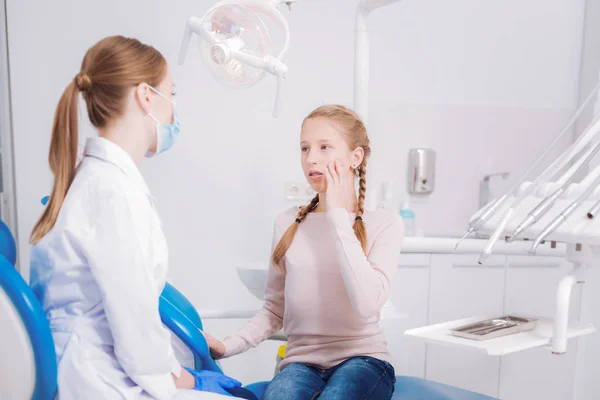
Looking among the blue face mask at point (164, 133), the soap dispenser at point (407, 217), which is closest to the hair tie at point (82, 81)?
the blue face mask at point (164, 133)

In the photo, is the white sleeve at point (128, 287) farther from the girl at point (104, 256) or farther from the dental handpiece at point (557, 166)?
the dental handpiece at point (557, 166)

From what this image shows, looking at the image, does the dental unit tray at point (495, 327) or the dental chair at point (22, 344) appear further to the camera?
the dental unit tray at point (495, 327)

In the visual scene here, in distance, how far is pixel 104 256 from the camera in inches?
30.4

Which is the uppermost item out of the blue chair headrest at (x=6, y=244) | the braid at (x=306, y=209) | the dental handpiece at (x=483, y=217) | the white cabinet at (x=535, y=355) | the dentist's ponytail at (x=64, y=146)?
the dentist's ponytail at (x=64, y=146)

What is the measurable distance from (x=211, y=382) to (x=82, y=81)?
2.06 ft

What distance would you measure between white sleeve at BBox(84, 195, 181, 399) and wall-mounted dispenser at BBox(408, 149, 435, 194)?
5.16ft

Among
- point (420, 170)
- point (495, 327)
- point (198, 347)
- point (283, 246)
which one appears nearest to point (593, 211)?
point (495, 327)

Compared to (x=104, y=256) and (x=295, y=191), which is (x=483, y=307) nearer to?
(x=295, y=191)

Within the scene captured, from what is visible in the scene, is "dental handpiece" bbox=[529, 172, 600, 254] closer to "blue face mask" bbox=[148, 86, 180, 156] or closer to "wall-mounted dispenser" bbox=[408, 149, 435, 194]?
"blue face mask" bbox=[148, 86, 180, 156]

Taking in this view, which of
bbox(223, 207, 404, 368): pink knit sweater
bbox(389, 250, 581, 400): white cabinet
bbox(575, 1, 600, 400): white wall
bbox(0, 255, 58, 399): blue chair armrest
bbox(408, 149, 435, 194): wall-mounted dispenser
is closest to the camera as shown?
bbox(0, 255, 58, 399): blue chair armrest

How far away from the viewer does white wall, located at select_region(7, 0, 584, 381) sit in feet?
6.53

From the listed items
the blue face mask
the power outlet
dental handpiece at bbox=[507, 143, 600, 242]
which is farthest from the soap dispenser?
the blue face mask

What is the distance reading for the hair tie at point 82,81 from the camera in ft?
2.90

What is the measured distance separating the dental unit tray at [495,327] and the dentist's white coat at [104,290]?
0.59 meters
